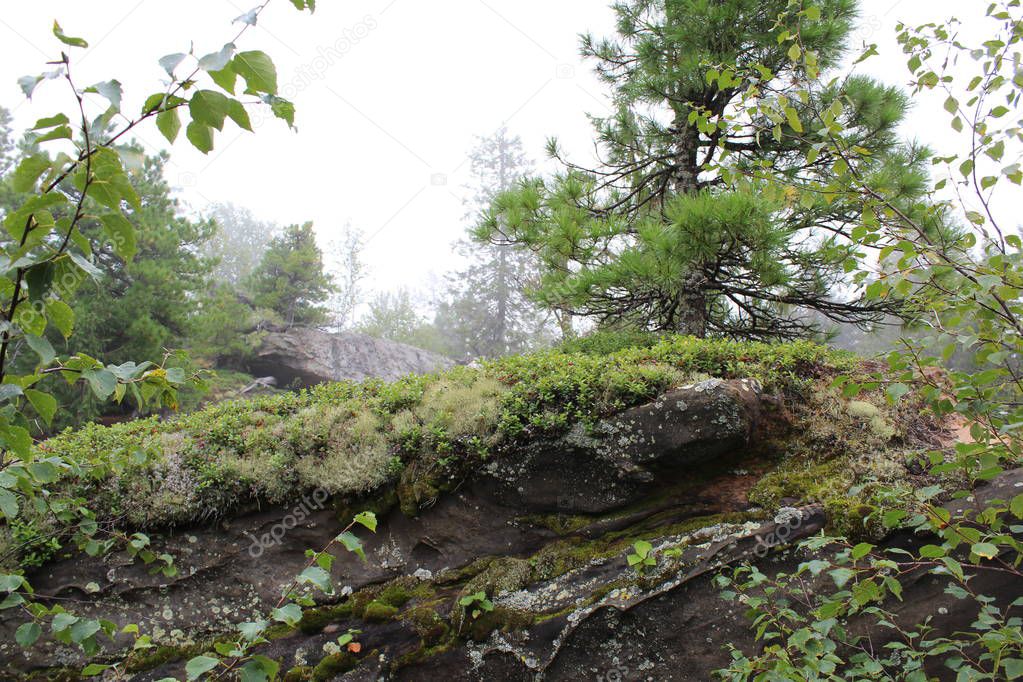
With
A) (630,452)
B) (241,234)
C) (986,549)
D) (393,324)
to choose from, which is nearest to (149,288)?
(630,452)

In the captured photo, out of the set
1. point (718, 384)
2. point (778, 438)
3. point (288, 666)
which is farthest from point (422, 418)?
point (778, 438)

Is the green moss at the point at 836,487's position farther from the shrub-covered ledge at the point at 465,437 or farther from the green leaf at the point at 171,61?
the green leaf at the point at 171,61

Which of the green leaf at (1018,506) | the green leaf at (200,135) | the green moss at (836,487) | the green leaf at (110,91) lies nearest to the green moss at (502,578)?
the green moss at (836,487)

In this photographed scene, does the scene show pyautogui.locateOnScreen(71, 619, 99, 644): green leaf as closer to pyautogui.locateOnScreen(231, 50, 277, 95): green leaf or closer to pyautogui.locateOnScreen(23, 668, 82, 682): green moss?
pyautogui.locateOnScreen(231, 50, 277, 95): green leaf

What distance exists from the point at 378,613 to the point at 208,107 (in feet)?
12.0

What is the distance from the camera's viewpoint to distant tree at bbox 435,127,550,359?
23378mm

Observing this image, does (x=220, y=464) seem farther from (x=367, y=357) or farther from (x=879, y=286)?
(x=367, y=357)

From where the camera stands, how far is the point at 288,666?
3.70 meters

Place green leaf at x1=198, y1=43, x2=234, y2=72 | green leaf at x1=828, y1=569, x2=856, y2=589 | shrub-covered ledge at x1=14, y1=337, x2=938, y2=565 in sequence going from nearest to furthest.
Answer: green leaf at x1=198, y1=43, x2=234, y2=72 → green leaf at x1=828, y1=569, x2=856, y2=589 → shrub-covered ledge at x1=14, y1=337, x2=938, y2=565

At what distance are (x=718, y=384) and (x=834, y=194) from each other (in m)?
2.22

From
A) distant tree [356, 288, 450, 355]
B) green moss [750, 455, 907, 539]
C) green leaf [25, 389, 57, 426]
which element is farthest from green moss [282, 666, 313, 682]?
distant tree [356, 288, 450, 355]

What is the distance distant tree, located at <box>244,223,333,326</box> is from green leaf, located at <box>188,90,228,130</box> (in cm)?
1909

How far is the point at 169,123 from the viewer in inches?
37.9

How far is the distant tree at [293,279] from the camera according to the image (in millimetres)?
18812
